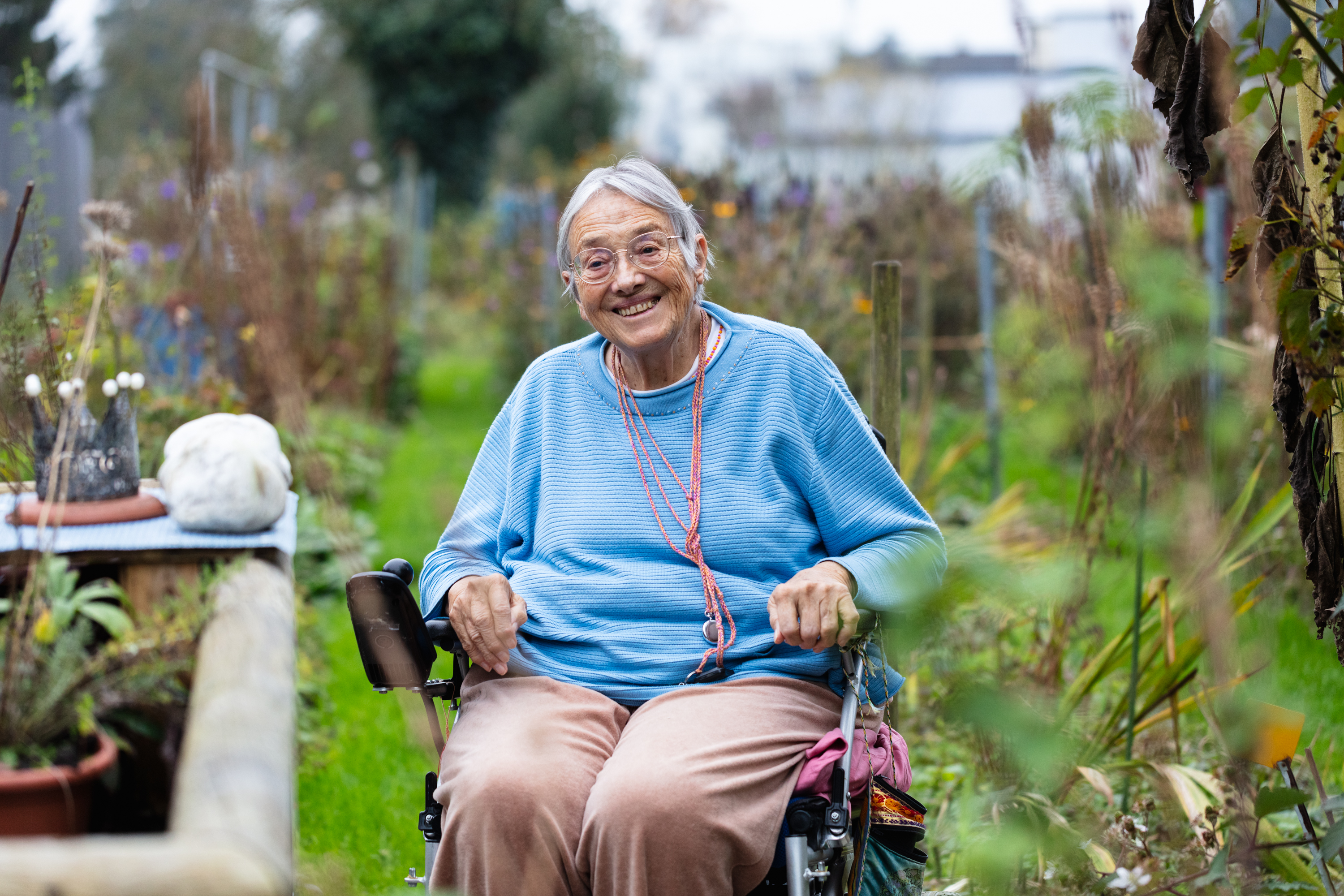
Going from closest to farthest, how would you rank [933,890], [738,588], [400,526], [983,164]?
1. [738,588]
2. [933,890]
3. [983,164]
4. [400,526]

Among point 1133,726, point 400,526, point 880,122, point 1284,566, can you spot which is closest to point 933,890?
point 1133,726

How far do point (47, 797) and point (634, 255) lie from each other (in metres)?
1.42

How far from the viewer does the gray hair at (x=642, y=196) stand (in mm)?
2299

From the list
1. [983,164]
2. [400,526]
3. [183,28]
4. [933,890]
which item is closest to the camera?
[933,890]

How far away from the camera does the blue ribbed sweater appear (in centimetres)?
210

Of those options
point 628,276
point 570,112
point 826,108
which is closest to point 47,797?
point 628,276

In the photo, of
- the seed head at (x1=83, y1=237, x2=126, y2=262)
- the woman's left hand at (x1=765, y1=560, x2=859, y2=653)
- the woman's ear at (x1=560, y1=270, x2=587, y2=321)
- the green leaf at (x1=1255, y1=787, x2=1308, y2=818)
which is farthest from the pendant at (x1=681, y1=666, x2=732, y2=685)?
the seed head at (x1=83, y1=237, x2=126, y2=262)

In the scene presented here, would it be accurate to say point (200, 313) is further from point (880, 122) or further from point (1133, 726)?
point (880, 122)

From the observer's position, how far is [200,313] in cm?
593

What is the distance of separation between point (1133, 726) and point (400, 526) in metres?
3.60

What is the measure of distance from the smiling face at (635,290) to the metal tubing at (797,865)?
0.91 meters

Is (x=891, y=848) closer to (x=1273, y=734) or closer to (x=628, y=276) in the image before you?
(x=1273, y=734)

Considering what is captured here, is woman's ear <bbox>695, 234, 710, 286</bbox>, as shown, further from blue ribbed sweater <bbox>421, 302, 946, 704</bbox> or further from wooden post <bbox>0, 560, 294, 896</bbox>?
wooden post <bbox>0, 560, 294, 896</bbox>

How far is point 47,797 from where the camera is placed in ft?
3.76
